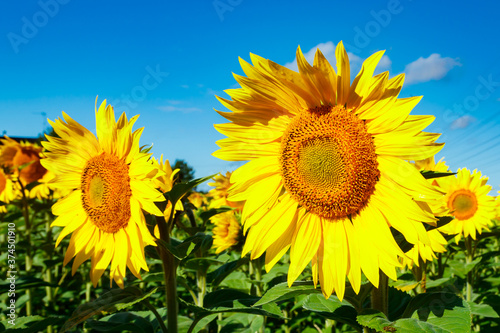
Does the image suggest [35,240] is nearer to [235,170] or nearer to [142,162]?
[142,162]

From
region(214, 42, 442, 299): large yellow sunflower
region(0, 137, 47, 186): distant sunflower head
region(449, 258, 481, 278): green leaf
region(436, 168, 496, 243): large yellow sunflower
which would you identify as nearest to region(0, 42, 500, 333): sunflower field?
region(214, 42, 442, 299): large yellow sunflower

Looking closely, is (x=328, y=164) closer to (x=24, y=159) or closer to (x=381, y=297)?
(x=381, y=297)

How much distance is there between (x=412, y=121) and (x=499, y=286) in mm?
4414

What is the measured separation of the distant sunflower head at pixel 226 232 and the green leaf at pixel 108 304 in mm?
1479

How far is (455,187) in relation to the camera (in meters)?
4.42

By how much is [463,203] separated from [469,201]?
79 millimetres

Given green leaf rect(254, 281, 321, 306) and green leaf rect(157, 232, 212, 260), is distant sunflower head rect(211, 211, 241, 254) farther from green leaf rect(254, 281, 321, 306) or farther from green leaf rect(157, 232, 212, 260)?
green leaf rect(254, 281, 321, 306)

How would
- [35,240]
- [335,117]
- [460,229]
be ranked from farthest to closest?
[35,240], [460,229], [335,117]

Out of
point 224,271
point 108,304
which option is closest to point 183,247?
point 108,304

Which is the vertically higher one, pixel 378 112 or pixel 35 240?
pixel 378 112

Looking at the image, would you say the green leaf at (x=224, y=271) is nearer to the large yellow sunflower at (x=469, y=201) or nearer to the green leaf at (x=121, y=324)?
the green leaf at (x=121, y=324)

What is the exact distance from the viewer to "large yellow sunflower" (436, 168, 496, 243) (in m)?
4.24

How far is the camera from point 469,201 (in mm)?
4430

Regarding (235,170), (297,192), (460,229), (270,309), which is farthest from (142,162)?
(460,229)
